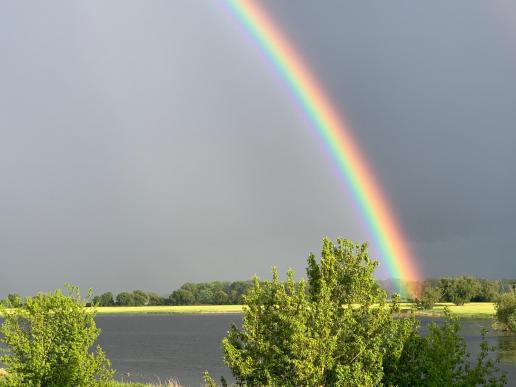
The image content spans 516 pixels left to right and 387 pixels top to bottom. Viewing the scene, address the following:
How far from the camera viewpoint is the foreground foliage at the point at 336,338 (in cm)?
1934

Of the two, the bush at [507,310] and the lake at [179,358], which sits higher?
the bush at [507,310]

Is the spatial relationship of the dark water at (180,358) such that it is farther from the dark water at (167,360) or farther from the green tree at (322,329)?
the green tree at (322,329)

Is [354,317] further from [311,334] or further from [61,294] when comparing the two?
[61,294]

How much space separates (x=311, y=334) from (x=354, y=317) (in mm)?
1937

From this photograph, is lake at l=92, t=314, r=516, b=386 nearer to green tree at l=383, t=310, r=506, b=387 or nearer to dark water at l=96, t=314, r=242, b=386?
dark water at l=96, t=314, r=242, b=386

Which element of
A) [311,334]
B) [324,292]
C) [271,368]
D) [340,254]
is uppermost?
[340,254]

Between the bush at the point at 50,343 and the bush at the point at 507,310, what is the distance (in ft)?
400

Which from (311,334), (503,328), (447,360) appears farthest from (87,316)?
(503,328)

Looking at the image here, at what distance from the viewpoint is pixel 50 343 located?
27.1 meters

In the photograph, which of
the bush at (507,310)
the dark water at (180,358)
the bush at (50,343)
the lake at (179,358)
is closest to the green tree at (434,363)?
the bush at (50,343)

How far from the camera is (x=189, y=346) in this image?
12712cm

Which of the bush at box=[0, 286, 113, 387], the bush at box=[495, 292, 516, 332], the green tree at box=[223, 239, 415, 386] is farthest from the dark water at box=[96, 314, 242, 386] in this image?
the bush at box=[495, 292, 516, 332]

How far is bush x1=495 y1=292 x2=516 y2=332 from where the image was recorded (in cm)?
13050

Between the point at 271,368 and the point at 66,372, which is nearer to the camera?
the point at 271,368
